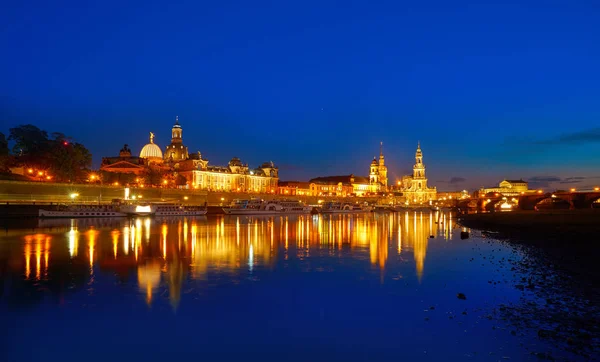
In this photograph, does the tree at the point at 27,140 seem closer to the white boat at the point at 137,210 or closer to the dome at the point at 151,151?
the white boat at the point at 137,210

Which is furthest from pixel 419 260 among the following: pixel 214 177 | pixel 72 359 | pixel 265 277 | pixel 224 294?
pixel 214 177

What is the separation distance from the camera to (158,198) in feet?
362

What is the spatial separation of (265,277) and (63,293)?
763 cm

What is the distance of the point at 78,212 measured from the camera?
225 ft

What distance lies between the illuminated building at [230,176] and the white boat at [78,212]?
71.4 metres

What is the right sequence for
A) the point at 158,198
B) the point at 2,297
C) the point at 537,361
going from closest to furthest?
the point at 537,361 → the point at 2,297 → the point at 158,198

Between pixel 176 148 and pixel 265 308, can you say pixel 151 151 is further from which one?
pixel 265 308

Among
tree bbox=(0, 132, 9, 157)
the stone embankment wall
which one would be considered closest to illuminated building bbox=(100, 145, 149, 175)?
the stone embankment wall

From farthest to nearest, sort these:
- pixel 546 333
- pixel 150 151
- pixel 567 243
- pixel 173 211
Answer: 1. pixel 150 151
2. pixel 173 211
3. pixel 567 243
4. pixel 546 333

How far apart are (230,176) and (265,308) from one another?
155061 millimetres

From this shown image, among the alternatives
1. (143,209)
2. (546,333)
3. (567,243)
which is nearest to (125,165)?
(143,209)

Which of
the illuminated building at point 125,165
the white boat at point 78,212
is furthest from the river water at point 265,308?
the illuminated building at point 125,165

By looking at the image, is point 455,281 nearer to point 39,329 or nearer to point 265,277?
point 265,277

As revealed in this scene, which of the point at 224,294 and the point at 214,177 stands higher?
the point at 214,177
